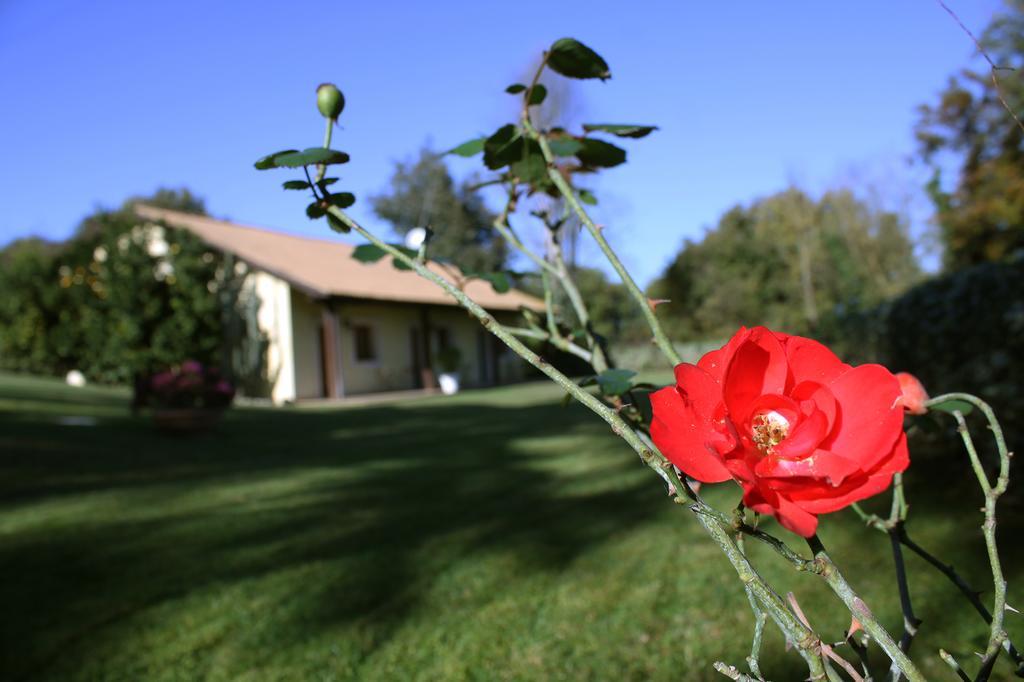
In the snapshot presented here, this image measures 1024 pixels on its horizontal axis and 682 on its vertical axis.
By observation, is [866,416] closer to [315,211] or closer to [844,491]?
[844,491]

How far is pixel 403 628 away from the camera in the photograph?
10.5 ft

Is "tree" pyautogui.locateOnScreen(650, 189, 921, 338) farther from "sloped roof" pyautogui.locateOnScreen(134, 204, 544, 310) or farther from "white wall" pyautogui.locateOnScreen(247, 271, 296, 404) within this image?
"white wall" pyautogui.locateOnScreen(247, 271, 296, 404)

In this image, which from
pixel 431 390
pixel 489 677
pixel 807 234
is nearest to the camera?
pixel 489 677

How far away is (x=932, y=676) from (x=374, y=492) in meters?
4.20

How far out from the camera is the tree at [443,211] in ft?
102

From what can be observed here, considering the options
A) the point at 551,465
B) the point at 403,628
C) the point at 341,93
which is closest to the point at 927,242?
the point at 551,465

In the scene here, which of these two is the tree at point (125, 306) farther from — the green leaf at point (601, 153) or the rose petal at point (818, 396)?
the rose petal at point (818, 396)

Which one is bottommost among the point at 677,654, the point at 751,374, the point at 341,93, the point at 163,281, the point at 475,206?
the point at 677,654

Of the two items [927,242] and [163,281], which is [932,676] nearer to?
[163,281]

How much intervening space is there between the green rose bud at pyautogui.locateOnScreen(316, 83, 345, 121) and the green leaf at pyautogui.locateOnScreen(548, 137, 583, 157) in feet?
1.26

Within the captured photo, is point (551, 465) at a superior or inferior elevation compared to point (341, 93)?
inferior

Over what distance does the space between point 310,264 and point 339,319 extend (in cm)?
169

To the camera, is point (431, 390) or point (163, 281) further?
point (431, 390)

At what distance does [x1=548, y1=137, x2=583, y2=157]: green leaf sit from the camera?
3.61ft
